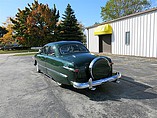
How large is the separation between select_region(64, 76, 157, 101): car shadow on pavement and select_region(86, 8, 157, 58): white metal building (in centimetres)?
683

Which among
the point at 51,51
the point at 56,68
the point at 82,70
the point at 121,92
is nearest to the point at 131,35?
the point at 51,51

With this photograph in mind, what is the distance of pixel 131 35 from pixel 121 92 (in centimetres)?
933

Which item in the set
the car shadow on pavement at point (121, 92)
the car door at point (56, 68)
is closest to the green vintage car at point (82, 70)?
the car door at point (56, 68)

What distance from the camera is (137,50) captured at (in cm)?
1189

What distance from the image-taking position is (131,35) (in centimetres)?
1242

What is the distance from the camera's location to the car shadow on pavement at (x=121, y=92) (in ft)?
13.1

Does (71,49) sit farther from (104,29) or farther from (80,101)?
(104,29)

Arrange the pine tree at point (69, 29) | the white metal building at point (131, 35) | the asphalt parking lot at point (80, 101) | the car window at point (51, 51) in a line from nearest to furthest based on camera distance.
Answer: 1. the asphalt parking lot at point (80, 101)
2. the car window at point (51, 51)
3. the white metal building at point (131, 35)
4. the pine tree at point (69, 29)

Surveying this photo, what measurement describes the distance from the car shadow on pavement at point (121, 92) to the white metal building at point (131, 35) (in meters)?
6.83

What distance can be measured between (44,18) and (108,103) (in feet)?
96.9

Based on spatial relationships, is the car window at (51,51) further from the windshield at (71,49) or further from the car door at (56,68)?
the windshield at (71,49)

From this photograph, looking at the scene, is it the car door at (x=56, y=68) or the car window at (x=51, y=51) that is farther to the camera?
the car window at (x=51, y=51)

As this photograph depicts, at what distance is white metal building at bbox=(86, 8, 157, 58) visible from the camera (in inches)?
414

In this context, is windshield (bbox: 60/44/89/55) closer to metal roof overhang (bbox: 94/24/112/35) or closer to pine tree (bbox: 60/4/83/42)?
metal roof overhang (bbox: 94/24/112/35)
